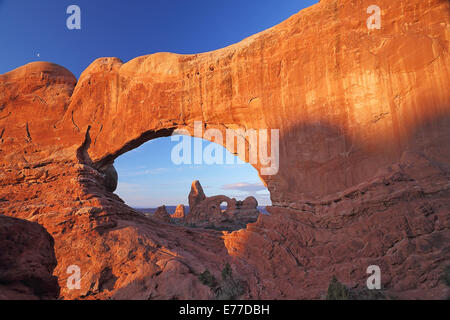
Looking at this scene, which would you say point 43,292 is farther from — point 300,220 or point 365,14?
point 365,14

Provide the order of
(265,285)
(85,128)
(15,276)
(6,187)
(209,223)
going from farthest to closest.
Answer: (209,223), (85,128), (6,187), (265,285), (15,276)

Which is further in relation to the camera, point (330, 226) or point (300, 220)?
point (300, 220)

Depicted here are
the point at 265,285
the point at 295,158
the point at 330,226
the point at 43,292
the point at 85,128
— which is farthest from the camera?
the point at 85,128

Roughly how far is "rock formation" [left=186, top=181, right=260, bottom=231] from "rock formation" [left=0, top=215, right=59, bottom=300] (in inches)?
976

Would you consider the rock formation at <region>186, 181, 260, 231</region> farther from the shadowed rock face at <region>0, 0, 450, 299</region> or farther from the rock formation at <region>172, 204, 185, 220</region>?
the shadowed rock face at <region>0, 0, 450, 299</region>

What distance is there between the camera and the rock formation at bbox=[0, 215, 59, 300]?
3.84 meters

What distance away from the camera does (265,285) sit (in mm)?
7637

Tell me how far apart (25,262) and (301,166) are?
832 centimetres

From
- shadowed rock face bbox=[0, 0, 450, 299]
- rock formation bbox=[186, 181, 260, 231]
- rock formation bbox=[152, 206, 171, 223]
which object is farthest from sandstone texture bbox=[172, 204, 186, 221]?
shadowed rock face bbox=[0, 0, 450, 299]

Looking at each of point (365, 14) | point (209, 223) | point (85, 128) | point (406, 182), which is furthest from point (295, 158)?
point (209, 223)

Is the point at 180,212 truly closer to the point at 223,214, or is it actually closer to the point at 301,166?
the point at 223,214

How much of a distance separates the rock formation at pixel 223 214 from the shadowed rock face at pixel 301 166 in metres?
18.6

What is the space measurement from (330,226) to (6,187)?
1369 centimetres

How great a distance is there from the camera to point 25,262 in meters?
4.10
